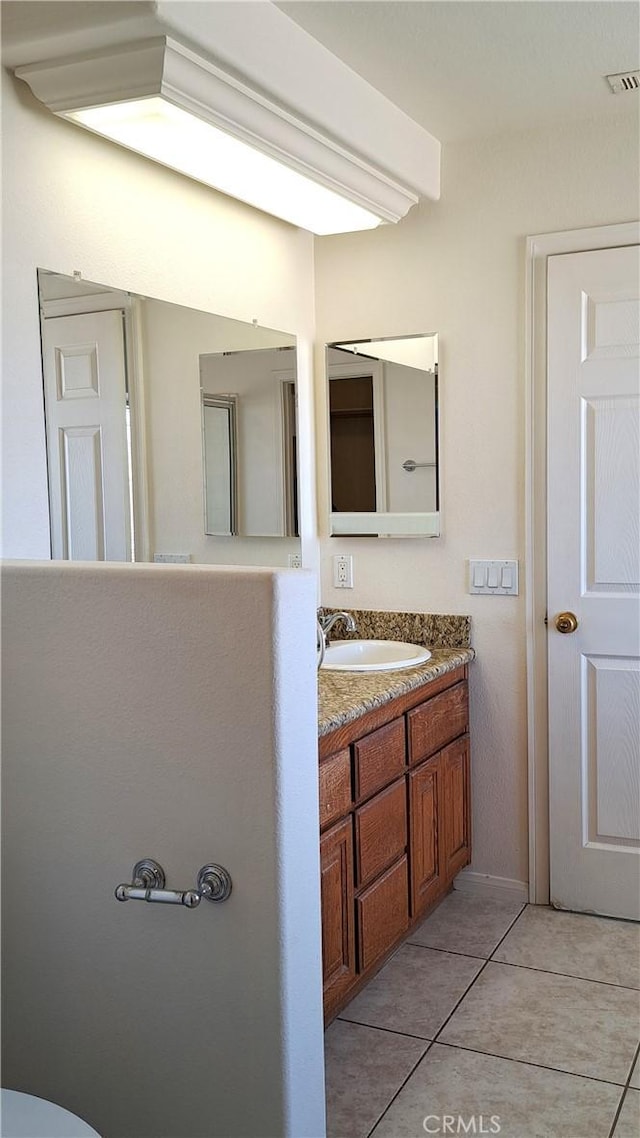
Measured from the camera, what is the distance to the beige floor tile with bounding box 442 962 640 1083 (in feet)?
7.76

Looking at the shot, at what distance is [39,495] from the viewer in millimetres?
2184

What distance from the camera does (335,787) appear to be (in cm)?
238

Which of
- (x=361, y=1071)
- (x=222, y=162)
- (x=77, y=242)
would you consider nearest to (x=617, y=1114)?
(x=361, y=1071)

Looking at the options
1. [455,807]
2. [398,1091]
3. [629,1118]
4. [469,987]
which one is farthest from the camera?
[455,807]

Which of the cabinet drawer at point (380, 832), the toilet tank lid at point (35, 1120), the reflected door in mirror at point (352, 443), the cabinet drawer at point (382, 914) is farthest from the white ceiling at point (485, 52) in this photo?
the toilet tank lid at point (35, 1120)

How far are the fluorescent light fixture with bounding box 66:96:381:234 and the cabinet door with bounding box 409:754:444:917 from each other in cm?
162

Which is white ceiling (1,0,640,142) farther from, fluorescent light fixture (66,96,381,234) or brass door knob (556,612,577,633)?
brass door knob (556,612,577,633)

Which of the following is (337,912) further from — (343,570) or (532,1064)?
(343,570)

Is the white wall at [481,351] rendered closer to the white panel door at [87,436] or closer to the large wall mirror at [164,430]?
the large wall mirror at [164,430]

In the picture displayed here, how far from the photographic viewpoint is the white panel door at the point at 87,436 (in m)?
2.22

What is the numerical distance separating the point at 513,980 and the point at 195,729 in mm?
1583

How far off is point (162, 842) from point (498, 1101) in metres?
1.10

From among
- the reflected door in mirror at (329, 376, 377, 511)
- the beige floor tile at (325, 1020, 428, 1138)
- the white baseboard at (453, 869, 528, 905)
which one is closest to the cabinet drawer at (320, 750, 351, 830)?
the beige floor tile at (325, 1020, 428, 1138)

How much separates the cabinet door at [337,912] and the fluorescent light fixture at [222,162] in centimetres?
163
